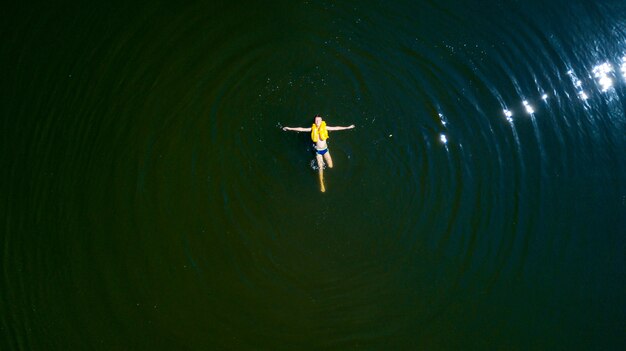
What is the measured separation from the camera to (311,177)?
8.79m

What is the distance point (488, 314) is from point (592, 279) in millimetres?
1754

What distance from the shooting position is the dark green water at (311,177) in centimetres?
790

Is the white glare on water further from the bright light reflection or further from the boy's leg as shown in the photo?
the boy's leg

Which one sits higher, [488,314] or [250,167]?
[250,167]

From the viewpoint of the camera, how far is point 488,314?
8.15 meters

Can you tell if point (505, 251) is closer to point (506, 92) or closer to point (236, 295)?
point (506, 92)

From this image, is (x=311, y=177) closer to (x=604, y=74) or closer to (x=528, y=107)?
(x=528, y=107)

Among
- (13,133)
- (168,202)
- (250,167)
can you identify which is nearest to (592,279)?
(250,167)

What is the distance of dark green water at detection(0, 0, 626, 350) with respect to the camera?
7898 millimetres

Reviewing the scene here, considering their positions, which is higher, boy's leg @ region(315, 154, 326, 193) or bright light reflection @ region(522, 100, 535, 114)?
bright light reflection @ region(522, 100, 535, 114)

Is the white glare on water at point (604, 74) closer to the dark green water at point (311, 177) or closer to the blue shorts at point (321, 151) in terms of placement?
the dark green water at point (311, 177)

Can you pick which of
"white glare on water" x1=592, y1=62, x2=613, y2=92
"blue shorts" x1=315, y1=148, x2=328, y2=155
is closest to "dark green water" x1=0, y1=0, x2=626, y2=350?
"white glare on water" x1=592, y1=62, x2=613, y2=92

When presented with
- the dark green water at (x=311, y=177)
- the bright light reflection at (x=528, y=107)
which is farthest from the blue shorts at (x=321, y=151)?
the bright light reflection at (x=528, y=107)

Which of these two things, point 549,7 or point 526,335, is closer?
point 526,335
